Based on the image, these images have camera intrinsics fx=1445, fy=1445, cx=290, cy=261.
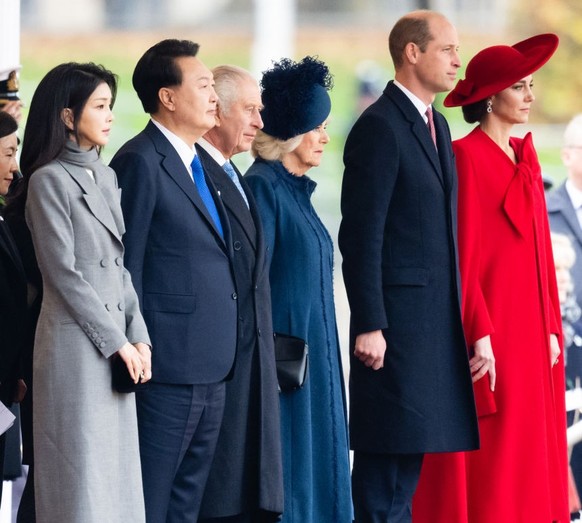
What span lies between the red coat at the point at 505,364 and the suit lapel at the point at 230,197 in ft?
2.71

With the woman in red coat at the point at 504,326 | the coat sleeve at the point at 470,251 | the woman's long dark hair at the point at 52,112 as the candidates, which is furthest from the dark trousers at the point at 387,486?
the woman's long dark hair at the point at 52,112

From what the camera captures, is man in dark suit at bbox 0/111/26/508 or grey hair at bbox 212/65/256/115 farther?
grey hair at bbox 212/65/256/115

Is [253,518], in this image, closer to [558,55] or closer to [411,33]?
[411,33]

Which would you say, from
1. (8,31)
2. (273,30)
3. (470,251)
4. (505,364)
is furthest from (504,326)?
(273,30)

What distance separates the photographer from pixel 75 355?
3.52 metres

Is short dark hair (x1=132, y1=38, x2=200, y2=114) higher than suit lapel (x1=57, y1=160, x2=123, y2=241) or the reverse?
higher

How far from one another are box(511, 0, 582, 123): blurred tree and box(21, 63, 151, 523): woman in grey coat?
481 inches

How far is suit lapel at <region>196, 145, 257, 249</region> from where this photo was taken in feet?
13.3

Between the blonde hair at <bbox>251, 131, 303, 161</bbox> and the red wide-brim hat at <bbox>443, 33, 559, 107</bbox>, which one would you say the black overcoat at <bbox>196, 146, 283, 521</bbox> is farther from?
the red wide-brim hat at <bbox>443, 33, 559, 107</bbox>

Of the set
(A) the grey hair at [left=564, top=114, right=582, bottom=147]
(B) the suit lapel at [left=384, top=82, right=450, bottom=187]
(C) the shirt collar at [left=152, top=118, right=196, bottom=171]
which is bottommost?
(C) the shirt collar at [left=152, top=118, right=196, bottom=171]

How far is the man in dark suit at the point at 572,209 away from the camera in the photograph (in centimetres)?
614

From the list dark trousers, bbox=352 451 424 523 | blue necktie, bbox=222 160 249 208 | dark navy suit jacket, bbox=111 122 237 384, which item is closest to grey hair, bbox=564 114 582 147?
dark trousers, bbox=352 451 424 523

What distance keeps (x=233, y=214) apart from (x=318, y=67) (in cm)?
78

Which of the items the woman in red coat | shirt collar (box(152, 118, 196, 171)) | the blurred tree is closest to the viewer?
shirt collar (box(152, 118, 196, 171))
